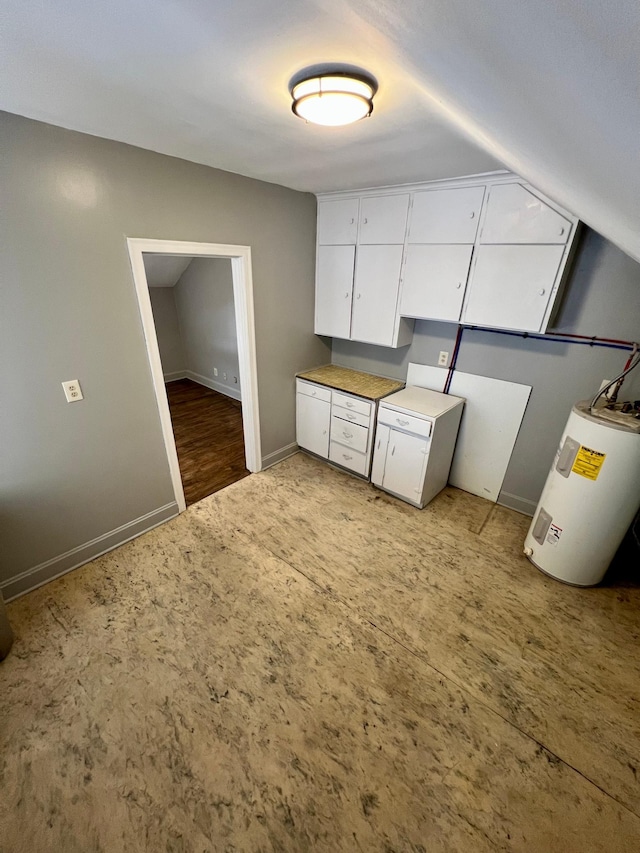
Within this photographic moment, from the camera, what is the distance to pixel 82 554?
2.25 metres

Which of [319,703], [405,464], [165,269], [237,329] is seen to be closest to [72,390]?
[237,329]

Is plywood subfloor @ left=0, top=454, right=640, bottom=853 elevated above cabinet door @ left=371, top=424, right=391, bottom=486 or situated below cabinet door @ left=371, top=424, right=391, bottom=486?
below

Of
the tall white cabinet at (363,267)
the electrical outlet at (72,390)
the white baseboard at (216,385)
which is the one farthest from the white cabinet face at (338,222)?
the white baseboard at (216,385)

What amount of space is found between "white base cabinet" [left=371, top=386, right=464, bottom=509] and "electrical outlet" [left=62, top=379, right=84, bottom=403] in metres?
2.02

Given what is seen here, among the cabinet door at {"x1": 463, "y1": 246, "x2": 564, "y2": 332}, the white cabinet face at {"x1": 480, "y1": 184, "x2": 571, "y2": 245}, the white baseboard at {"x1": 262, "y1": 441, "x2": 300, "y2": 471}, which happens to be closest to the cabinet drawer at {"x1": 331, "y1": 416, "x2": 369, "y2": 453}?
the white baseboard at {"x1": 262, "y1": 441, "x2": 300, "y2": 471}

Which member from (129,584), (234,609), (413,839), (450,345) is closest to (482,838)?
(413,839)

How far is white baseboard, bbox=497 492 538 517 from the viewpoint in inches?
109

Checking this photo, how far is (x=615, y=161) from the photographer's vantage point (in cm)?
64

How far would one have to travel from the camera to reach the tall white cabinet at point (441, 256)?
209cm

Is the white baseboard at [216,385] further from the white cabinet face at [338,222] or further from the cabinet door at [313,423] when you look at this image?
the white cabinet face at [338,222]

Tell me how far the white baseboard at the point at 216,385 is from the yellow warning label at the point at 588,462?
364 cm

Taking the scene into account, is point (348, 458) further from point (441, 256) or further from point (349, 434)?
point (441, 256)

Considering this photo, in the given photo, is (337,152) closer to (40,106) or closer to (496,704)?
(40,106)

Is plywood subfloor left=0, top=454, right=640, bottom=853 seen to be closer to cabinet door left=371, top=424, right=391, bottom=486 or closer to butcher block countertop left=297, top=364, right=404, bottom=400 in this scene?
cabinet door left=371, top=424, right=391, bottom=486
